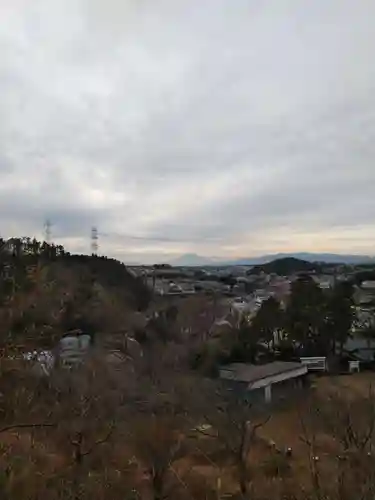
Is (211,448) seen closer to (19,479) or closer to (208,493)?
(208,493)

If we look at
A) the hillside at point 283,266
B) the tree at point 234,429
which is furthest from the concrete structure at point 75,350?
the hillside at point 283,266

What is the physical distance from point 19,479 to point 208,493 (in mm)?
2471

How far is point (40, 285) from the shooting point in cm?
304

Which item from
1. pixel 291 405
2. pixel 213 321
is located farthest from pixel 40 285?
pixel 213 321

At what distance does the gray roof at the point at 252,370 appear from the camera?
10.7 m

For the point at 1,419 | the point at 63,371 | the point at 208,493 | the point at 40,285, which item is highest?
the point at 40,285

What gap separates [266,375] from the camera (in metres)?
10.7

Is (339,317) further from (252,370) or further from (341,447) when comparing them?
(341,447)

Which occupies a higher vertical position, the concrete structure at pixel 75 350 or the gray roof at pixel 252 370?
the concrete structure at pixel 75 350

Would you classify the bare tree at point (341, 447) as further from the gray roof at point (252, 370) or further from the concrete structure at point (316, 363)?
the concrete structure at point (316, 363)

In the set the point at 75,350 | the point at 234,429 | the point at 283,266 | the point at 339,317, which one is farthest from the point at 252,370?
the point at 283,266

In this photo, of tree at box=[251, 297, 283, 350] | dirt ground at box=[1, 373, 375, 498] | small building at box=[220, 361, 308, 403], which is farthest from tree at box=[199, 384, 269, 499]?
tree at box=[251, 297, 283, 350]

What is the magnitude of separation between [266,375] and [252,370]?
1.43ft

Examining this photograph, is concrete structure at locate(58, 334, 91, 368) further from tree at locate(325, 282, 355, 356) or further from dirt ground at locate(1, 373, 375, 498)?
tree at locate(325, 282, 355, 356)
